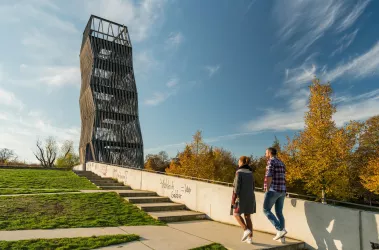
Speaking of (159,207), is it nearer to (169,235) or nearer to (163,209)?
(163,209)

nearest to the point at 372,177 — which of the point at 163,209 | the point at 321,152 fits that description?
the point at 321,152

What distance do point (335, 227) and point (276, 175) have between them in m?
1.31

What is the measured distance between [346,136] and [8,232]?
78.9 feet

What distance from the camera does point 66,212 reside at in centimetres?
706

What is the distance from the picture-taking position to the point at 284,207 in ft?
18.7

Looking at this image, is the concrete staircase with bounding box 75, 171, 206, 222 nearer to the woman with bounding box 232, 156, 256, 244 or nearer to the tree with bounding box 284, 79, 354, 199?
the woman with bounding box 232, 156, 256, 244

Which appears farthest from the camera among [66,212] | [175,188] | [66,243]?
[175,188]

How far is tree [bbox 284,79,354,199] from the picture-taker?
21.3 meters

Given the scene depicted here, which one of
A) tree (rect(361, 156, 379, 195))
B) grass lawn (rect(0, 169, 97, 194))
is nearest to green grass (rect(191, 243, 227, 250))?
grass lawn (rect(0, 169, 97, 194))

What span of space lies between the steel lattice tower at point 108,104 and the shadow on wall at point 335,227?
1565 inches

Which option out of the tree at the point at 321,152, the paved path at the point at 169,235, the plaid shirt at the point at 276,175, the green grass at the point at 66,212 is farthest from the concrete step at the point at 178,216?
the tree at the point at 321,152

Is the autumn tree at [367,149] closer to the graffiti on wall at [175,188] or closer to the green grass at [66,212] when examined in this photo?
the graffiti on wall at [175,188]

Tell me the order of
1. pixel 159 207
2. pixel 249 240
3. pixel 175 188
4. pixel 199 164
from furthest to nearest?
pixel 199 164
pixel 175 188
pixel 159 207
pixel 249 240

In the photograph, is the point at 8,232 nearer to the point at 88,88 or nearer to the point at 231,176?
the point at 231,176
